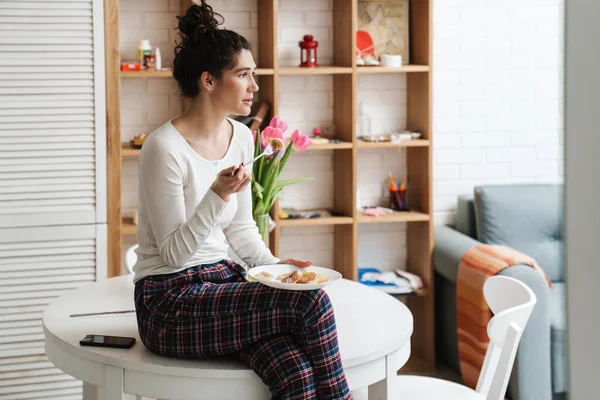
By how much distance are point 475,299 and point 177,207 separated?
182 cm

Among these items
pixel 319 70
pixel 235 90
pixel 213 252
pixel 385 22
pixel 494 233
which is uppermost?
pixel 385 22

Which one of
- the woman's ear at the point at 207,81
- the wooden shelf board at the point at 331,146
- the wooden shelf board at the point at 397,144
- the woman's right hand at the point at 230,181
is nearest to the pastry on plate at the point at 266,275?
the woman's right hand at the point at 230,181

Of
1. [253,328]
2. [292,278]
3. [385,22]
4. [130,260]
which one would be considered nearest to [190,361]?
[253,328]

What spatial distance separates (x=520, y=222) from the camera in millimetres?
3799

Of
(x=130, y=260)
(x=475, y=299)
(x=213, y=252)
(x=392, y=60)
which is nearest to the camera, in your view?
(x=213, y=252)

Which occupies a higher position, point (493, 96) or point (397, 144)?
point (493, 96)

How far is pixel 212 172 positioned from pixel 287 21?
205 centimetres

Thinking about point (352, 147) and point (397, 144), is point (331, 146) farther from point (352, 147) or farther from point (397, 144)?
point (397, 144)

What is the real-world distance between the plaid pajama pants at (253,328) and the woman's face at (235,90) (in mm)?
466

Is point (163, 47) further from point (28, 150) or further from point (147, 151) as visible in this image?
point (147, 151)

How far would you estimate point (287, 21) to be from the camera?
3.88 metres

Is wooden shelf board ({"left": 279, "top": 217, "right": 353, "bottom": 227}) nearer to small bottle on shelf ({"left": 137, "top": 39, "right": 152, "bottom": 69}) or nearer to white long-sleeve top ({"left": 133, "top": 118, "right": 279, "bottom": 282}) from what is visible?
small bottle on shelf ({"left": 137, "top": 39, "right": 152, "bottom": 69})

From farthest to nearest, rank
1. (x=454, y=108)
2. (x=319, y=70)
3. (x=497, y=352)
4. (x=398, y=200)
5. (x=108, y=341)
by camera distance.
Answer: (x=454, y=108), (x=398, y=200), (x=319, y=70), (x=497, y=352), (x=108, y=341)

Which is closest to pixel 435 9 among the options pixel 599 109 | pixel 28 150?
pixel 28 150
